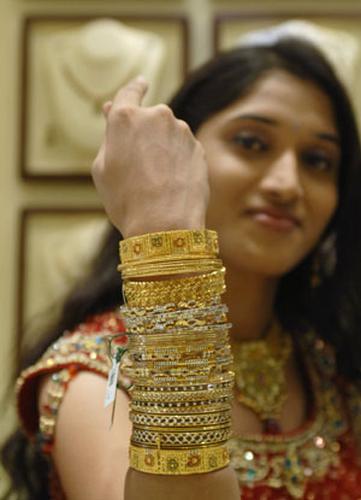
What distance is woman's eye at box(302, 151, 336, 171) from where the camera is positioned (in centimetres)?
104

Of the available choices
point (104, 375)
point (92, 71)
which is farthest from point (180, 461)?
point (92, 71)

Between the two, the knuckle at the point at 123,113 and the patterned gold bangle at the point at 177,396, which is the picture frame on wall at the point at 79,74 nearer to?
the knuckle at the point at 123,113

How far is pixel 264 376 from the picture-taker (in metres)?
1.04

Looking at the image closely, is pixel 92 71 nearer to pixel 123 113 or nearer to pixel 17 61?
pixel 17 61

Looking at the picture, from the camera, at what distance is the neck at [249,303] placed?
3.43ft

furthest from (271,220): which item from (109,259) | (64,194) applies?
(64,194)

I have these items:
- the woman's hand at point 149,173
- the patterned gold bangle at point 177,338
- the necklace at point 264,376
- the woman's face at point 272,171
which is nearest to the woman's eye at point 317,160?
the woman's face at point 272,171

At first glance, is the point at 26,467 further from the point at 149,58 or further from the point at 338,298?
the point at 149,58

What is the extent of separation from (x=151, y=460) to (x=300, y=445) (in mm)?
423

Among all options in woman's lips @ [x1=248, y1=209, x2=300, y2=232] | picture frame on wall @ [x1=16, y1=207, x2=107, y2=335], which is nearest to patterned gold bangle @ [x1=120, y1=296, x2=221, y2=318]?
woman's lips @ [x1=248, y1=209, x2=300, y2=232]

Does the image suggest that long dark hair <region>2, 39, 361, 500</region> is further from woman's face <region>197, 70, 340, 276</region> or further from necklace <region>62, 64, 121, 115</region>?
necklace <region>62, 64, 121, 115</region>

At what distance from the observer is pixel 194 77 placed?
3.61 ft

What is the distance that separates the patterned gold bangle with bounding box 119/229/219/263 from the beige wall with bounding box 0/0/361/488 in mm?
907

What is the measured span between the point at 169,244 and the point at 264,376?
0.49 metres
